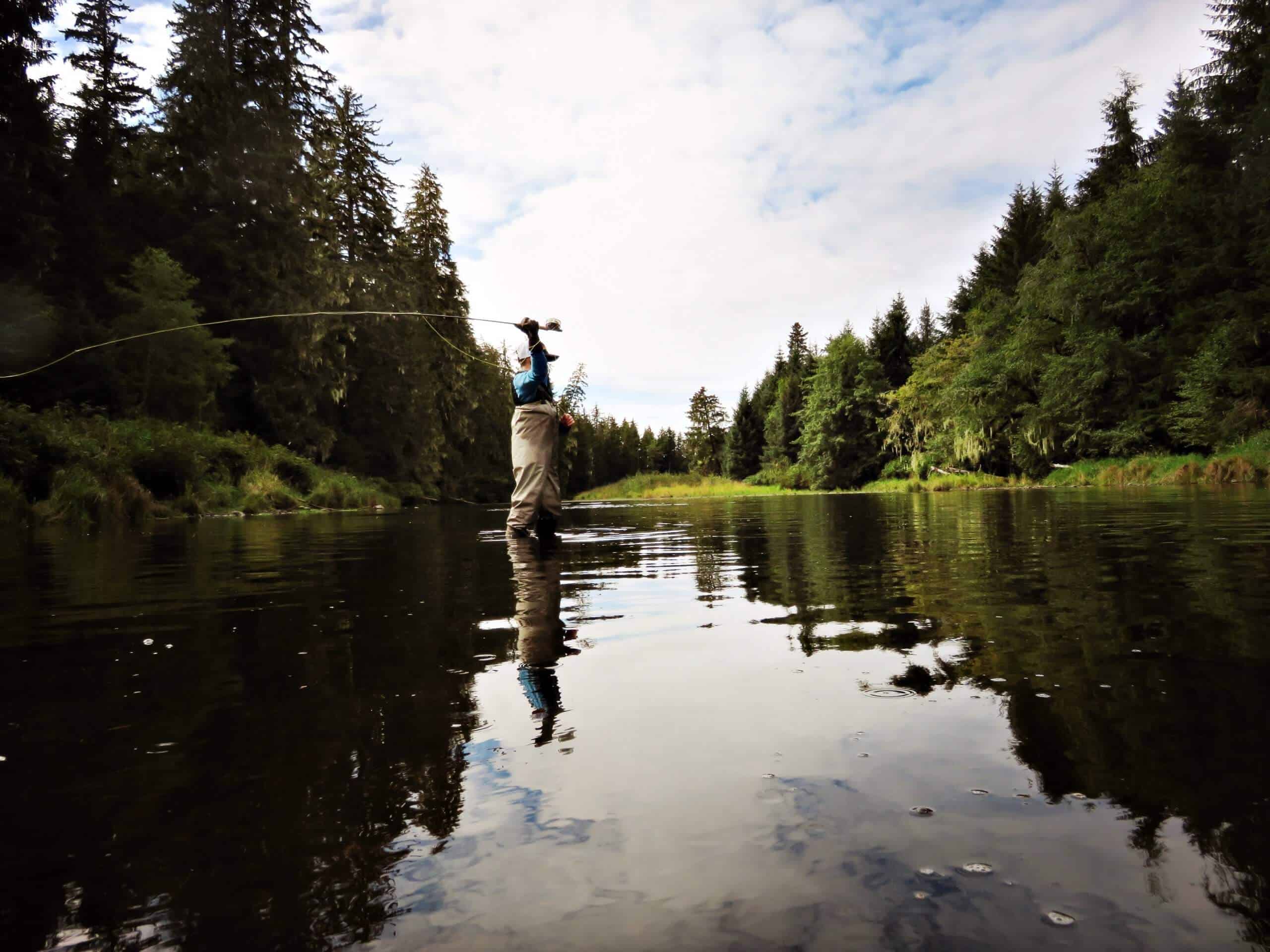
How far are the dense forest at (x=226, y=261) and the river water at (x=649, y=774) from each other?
→ 15.5 m

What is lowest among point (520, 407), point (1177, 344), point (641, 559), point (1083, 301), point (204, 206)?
point (641, 559)

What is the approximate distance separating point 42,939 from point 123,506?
58.4 ft

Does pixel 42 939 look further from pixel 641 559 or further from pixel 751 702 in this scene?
pixel 641 559

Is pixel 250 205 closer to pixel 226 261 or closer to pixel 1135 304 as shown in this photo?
pixel 226 261

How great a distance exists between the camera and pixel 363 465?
40.8 meters

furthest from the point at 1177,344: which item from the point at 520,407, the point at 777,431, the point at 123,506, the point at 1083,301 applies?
the point at 777,431

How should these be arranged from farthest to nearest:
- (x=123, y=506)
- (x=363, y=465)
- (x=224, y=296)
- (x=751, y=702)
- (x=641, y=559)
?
1. (x=363, y=465)
2. (x=224, y=296)
3. (x=123, y=506)
4. (x=641, y=559)
5. (x=751, y=702)

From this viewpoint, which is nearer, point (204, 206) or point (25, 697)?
point (25, 697)

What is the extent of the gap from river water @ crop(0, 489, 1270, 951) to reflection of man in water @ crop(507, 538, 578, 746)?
3 cm

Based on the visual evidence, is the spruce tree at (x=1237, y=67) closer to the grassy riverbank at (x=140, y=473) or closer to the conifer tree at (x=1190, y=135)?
the conifer tree at (x=1190, y=135)

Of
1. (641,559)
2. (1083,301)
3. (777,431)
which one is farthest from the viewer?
(777,431)

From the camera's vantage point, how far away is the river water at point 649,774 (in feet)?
4.20

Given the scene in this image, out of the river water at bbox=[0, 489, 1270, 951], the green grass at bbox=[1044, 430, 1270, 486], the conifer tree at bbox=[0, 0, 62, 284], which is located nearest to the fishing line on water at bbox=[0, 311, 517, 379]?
the conifer tree at bbox=[0, 0, 62, 284]

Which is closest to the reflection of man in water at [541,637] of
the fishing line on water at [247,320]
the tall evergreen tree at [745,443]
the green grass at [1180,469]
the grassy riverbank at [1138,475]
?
the fishing line on water at [247,320]
